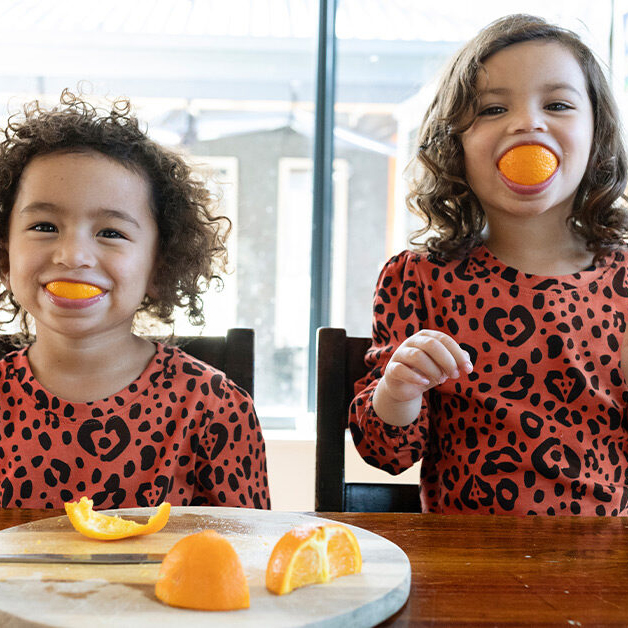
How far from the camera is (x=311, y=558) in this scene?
0.57 m

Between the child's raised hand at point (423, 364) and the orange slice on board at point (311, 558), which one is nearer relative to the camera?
the orange slice on board at point (311, 558)

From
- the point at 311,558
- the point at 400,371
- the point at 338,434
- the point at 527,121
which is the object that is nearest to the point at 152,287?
the point at 338,434

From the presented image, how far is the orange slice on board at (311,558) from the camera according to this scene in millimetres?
556

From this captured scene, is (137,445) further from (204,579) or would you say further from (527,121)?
(527,121)

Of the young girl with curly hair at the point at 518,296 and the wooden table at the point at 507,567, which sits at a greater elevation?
the young girl with curly hair at the point at 518,296

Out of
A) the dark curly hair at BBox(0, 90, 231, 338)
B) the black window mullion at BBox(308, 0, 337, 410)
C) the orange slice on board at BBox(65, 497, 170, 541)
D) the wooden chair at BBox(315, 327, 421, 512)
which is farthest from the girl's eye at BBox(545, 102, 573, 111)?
the black window mullion at BBox(308, 0, 337, 410)

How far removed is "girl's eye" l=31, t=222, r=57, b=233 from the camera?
104 centimetres

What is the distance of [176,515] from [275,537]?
0.12m

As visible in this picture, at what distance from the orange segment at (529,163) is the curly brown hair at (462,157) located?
0.34 ft

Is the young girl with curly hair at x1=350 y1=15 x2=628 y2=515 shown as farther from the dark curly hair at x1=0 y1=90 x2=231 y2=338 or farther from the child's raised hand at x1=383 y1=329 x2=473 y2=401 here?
the dark curly hair at x1=0 y1=90 x2=231 y2=338

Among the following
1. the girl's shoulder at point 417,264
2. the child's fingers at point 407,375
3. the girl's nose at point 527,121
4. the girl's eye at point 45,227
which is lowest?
the child's fingers at point 407,375

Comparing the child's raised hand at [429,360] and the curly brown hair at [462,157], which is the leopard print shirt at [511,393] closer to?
the curly brown hair at [462,157]

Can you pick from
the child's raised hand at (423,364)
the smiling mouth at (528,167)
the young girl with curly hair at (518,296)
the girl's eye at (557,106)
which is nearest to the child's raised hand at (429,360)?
the child's raised hand at (423,364)

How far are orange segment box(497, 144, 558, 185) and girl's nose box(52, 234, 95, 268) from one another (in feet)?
1.84
